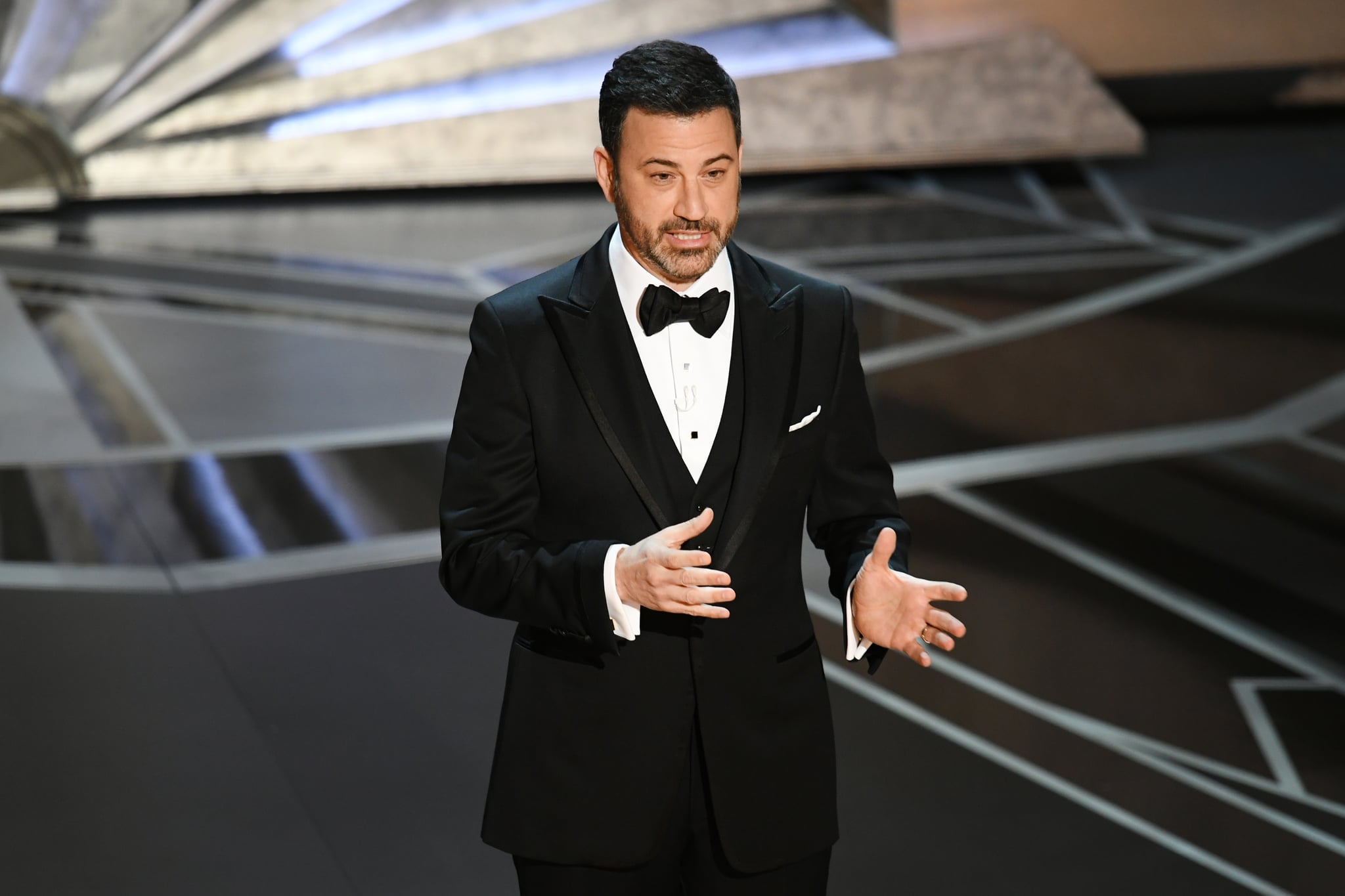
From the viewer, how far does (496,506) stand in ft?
4.95

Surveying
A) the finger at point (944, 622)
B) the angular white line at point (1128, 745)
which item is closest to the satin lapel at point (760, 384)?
the finger at point (944, 622)

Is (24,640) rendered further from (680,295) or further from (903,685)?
(680,295)

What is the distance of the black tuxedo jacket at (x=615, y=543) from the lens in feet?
4.93

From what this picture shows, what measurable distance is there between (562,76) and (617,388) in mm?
8433

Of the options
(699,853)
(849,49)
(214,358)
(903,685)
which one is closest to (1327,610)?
(903,685)

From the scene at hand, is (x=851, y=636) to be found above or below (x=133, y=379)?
above

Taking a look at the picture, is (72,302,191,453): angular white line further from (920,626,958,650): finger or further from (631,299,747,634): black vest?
(920,626,958,650): finger

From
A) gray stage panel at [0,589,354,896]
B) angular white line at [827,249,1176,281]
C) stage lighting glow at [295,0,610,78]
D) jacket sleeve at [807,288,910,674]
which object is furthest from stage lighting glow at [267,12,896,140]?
jacket sleeve at [807,288,910,674]

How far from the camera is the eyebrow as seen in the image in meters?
→ 1.44

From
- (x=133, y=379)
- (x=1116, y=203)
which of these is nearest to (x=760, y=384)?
(x=133, y=379)

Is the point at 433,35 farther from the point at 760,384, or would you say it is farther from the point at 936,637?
the point at 936,637

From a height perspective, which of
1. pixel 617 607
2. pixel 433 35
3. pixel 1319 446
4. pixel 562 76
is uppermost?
pixel 433 35

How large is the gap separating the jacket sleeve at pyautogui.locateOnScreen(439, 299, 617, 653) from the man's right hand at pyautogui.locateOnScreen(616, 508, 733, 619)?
0.08 meters

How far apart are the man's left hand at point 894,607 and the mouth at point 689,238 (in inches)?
13.6
